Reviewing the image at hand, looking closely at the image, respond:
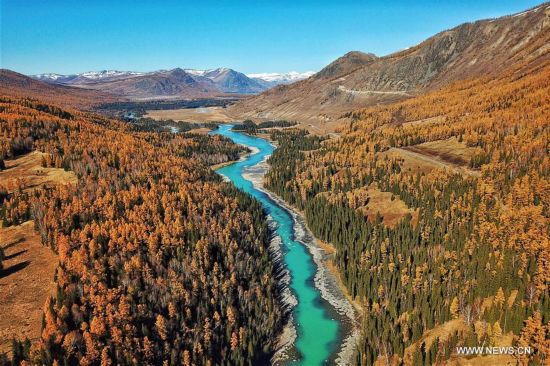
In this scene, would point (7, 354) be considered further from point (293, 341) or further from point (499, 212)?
point (499, 212)

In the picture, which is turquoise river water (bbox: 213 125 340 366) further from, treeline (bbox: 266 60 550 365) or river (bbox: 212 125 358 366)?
treeline (bbox: 266 60 550 365)

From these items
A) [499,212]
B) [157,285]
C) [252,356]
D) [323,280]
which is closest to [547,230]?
[499,212]

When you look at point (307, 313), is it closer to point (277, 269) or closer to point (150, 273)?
point (277, 269)

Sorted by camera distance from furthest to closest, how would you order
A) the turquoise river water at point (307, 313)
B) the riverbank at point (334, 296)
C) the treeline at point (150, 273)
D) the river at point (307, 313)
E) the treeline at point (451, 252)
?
1. the turquoise river water at point (307, 313)
2. the riverbank at point (334, 296)
3. the river at point (307, 313)
4. the treeline at point (451, 252)
5. the treeline at point (150, 273)

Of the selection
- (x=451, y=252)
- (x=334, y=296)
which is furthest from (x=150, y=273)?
(x=451, y=252)

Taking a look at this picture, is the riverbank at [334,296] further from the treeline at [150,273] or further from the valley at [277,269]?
the treeline at [150,273]

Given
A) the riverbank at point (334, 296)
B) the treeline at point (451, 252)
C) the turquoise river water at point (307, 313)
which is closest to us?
the treeline at point (451, 252)

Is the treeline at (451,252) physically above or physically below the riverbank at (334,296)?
above

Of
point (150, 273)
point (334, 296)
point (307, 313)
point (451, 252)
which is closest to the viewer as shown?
point (307, 313)

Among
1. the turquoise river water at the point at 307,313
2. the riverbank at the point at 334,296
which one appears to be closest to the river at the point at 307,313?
the turquoise river water at the point at 307,313
